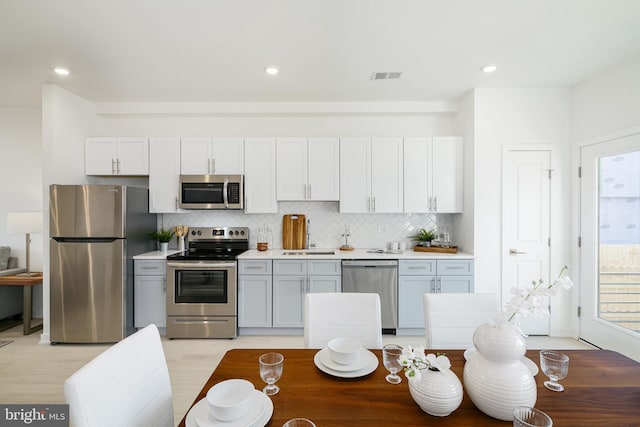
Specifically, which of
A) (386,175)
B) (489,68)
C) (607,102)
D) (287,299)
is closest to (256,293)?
(287,299)

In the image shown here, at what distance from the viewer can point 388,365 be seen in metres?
1.22

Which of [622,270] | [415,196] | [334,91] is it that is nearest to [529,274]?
[622,270]

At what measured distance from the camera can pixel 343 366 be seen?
129cm

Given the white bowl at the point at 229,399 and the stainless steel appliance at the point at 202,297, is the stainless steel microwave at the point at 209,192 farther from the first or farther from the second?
the white bowl at the point at 229,399

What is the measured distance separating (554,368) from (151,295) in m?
3.73

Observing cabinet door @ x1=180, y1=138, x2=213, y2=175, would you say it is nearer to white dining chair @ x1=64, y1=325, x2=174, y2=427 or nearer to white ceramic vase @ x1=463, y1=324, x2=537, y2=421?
white dining chair @ x1=64, y1=325, x2=174, y2=427

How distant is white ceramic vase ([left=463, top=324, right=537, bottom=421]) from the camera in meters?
0.99

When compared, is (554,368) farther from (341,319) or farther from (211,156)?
(211,156)

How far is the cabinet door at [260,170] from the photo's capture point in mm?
3814

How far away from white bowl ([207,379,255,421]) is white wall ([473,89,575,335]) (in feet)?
10.6

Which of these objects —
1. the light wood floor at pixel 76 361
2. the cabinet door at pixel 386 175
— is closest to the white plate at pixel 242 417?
the light wood floor at pixel 76 361

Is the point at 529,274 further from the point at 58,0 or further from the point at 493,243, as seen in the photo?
the point at 58,0

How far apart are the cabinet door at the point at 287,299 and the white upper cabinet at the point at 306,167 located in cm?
103

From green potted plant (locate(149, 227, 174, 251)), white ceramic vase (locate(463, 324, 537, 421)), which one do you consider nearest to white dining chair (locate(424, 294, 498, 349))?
white ceramic vase (locate(463, 324, 537, 421))
